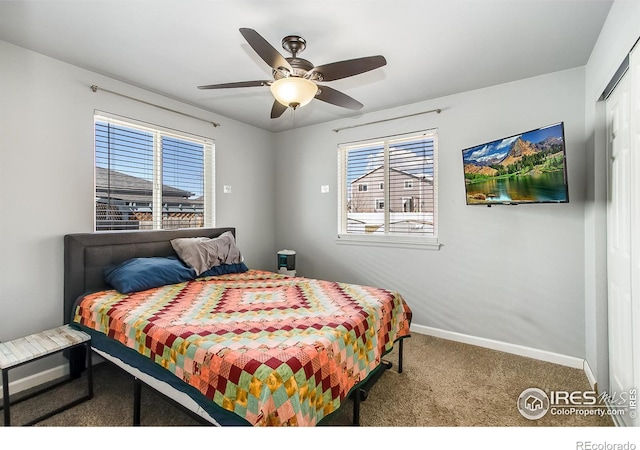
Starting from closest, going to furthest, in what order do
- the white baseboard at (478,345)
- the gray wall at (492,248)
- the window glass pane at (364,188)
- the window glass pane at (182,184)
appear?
the white baseboard at (478,345) < the gray wall at (492,248) < the window glass pane at (182,184) < the window glass pane at (364,188)

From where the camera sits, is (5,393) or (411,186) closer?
→ (5,393)

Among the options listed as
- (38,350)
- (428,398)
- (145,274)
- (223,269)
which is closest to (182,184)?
(223,269)

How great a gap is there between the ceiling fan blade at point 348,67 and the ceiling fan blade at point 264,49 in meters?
0.22

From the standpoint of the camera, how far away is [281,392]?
1319 mm

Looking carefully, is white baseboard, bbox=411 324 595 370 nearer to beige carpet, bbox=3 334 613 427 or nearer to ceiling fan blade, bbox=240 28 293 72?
beige carpet, bbox=3 334 613 427

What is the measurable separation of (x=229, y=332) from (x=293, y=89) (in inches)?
59.1

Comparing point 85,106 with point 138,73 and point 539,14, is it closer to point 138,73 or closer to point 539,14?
point 138,73

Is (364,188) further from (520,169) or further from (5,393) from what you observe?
(5,393)

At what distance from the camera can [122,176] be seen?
3.00 m

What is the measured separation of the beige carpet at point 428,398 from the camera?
6.47 ft

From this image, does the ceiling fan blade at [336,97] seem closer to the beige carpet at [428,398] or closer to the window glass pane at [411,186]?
the window glass pane at [411,186]

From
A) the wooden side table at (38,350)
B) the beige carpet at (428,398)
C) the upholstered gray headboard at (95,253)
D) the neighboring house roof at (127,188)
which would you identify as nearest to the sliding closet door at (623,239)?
the beige carpet at (428,398)

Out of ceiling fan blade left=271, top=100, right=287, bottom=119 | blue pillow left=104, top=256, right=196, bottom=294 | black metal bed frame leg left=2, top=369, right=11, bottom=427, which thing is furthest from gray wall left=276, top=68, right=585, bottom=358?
black metal bed frame leg left=2, top=369, right=11, bottom=427
